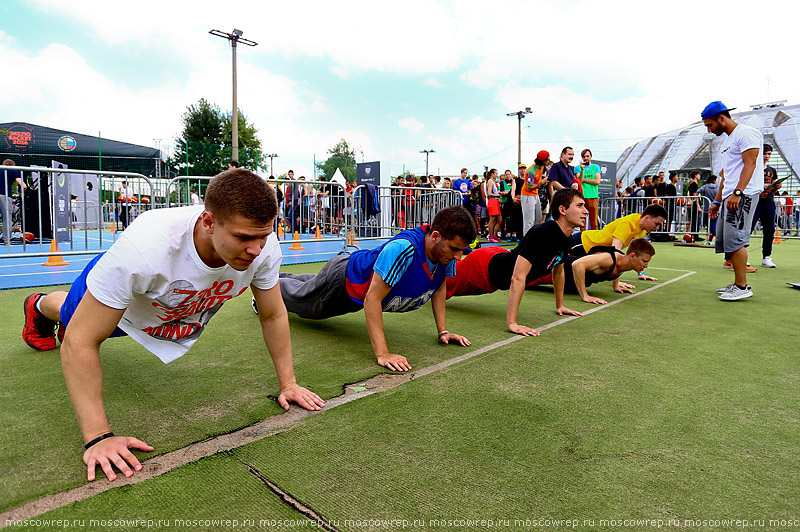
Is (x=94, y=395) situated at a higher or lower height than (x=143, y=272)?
lower

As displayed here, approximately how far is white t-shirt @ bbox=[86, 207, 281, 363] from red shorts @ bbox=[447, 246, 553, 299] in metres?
2.92

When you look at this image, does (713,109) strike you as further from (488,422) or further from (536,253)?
(488,422)

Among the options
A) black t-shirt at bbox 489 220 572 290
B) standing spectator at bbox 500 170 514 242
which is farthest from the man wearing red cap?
black t-shirt at bbox 489 220 572 290

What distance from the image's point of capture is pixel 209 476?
1.72m

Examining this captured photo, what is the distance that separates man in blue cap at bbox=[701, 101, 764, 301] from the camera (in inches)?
205

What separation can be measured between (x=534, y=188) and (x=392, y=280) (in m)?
7.79

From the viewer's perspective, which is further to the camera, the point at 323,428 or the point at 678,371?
the point at 678,371

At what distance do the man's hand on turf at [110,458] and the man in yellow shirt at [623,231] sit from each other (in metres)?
5.45

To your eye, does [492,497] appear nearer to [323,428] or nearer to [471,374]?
[323,428]

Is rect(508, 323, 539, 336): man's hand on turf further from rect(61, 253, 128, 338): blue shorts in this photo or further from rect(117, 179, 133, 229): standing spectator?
rect(117, 179, 133, 229): standing spectator

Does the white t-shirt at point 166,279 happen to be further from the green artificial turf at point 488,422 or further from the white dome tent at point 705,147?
the white dome tent at point 705,147

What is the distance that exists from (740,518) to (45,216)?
1324 centimetres

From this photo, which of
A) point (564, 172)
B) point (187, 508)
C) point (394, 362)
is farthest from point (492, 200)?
point (187, 508)

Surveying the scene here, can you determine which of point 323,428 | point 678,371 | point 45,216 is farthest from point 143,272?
point 45,216
